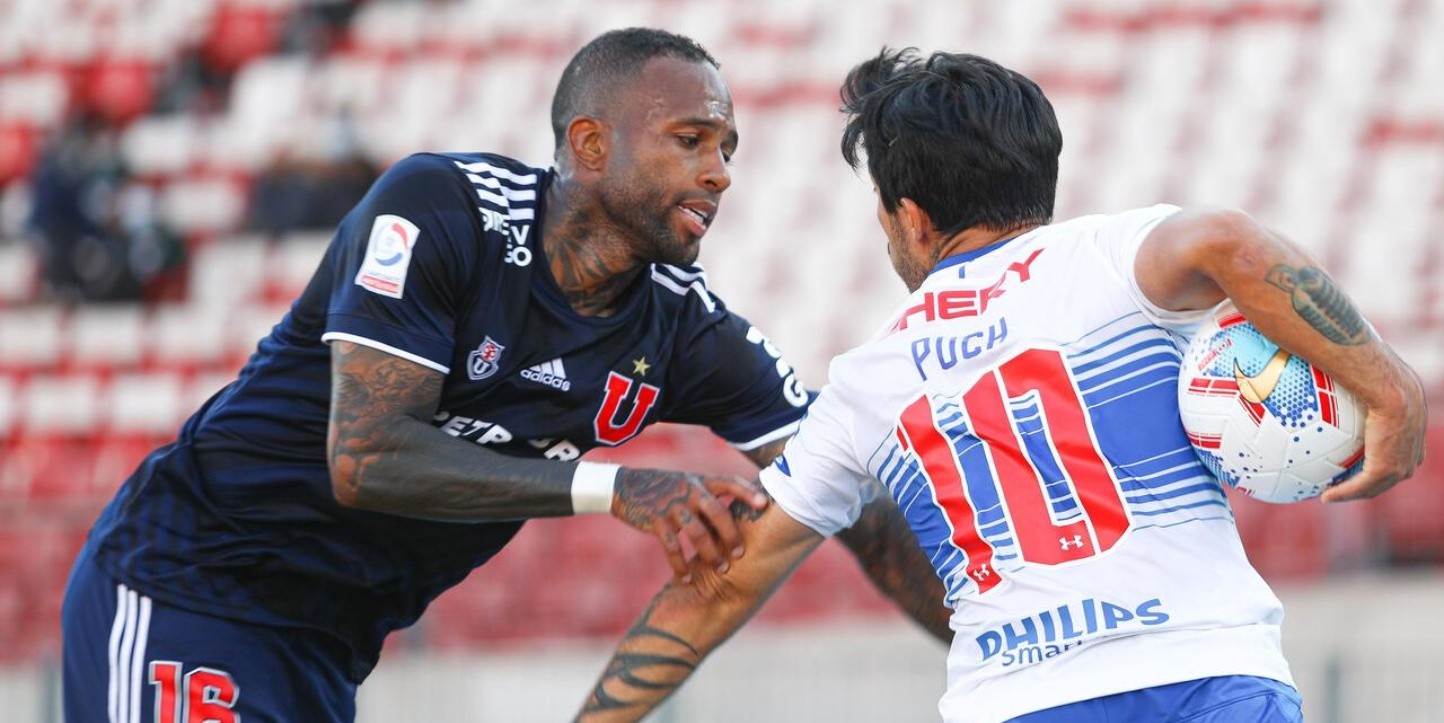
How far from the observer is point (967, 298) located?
12.9ft

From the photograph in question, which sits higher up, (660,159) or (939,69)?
(939,69)

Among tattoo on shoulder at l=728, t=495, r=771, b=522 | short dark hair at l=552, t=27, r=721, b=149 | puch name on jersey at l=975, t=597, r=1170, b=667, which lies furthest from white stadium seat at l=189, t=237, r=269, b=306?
puch name on jersey at l=975, t=597, r=1170, b=667

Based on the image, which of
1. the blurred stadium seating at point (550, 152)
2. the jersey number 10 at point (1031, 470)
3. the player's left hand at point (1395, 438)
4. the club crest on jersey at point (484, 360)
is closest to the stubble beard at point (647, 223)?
the club crest on jersey at point (484, 360)

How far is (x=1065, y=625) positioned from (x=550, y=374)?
66.0 inches

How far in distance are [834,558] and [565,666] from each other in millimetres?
1891

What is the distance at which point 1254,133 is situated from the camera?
13.9 m

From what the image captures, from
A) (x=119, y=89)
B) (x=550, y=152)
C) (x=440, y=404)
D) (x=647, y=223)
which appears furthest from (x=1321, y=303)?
(x=119, y=89)

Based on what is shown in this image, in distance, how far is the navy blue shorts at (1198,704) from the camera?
3742 millimetres

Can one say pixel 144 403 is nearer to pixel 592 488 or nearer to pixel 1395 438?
pixel 592 488

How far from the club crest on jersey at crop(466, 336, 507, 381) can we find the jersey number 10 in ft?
4.49

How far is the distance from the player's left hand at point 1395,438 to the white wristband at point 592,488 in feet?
5.61

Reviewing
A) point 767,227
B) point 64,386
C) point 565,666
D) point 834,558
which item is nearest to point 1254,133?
point 767,227

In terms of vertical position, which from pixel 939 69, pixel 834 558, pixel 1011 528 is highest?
pixel 939 69

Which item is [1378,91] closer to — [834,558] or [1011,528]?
[834,558]
